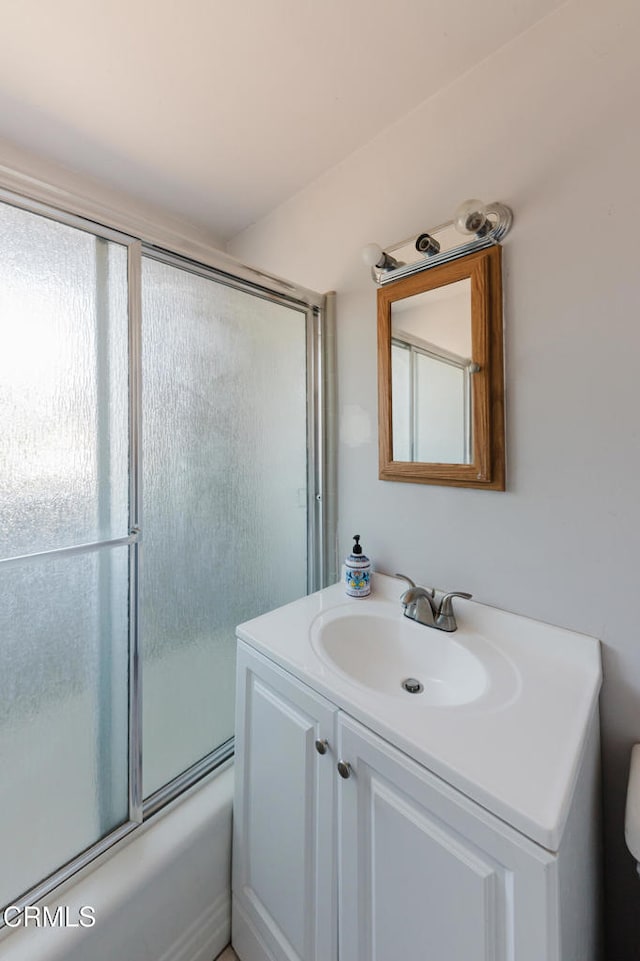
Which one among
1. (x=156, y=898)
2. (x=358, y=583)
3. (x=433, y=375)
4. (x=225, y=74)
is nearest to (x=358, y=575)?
(x=358, y=583)

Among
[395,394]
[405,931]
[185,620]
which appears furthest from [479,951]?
[395,394]

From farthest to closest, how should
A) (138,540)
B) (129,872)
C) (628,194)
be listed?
(138,540), (129,872), (628,194)

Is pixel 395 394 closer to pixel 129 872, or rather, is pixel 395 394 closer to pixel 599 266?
pixel 599 266

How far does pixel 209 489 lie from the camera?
50.6 inches

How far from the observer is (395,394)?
1.26m

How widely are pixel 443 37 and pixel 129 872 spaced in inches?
90.0

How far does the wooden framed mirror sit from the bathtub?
117 centimetres

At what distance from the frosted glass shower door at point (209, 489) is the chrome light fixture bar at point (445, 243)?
0.43m

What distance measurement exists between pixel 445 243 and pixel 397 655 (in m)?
1.21

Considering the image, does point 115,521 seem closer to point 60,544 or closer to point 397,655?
point 60,544

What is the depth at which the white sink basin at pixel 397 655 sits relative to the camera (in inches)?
37.3

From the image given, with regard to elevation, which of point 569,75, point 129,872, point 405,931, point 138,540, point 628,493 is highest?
point 569,75

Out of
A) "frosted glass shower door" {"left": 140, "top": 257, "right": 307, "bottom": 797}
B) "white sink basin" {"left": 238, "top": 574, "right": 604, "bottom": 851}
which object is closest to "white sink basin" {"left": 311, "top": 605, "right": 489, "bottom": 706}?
"white sink basin" {"left": 238, "top": 574, "right": 604, "bottom": 851}

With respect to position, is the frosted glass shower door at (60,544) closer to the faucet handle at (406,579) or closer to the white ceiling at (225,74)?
the white ceiling at (225,74)
